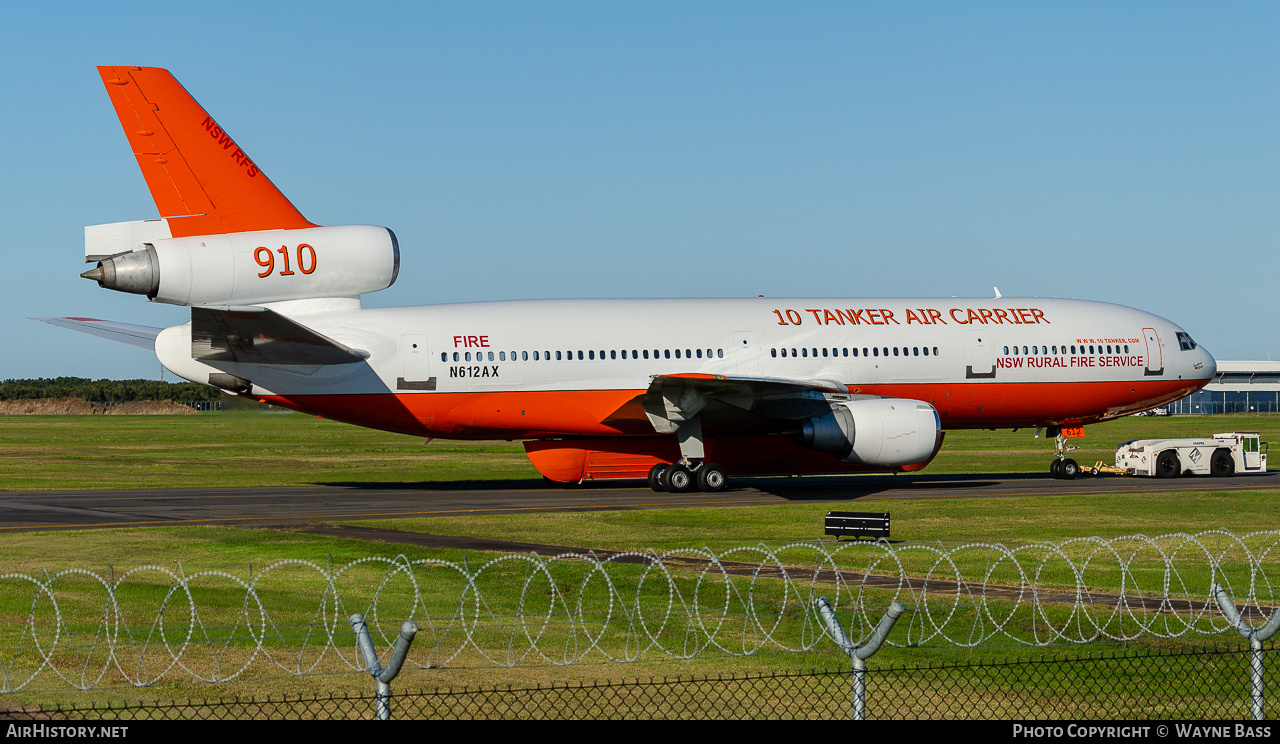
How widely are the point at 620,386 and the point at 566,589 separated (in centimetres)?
1640

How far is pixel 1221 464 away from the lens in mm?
39688

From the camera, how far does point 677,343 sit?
3506 cm

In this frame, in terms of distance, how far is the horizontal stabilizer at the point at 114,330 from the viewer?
34.6 metres

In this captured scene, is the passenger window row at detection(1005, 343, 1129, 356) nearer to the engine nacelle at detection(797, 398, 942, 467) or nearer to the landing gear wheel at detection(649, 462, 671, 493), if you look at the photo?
the engine nacelle at detection(797, 398, 942, 467)

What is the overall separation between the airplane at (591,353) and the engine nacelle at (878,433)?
0.05 m

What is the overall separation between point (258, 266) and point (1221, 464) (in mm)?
29144

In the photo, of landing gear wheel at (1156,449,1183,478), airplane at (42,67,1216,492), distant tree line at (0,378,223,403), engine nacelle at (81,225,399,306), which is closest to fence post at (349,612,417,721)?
airplane at (42,67,1216,492)

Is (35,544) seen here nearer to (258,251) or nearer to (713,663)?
(258,251)

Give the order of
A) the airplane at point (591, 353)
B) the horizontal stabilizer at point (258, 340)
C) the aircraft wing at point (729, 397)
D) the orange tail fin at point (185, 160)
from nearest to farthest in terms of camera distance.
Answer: the horizontal stabilizer at point (258, 340), the orange tail fin at point (185, 160), the airplane at point (591, 353), the aircraft wing at point (729, 397)

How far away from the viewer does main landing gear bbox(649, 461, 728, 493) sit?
34.2 m

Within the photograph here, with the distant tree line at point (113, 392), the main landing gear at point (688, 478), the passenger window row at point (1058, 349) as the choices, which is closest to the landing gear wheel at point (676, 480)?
the main landing gear at point (688, 478)

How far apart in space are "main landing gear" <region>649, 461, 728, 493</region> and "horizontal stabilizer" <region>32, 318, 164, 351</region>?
45.6ft

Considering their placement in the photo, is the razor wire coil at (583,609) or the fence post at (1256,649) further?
the razor wire coil at (583,609)

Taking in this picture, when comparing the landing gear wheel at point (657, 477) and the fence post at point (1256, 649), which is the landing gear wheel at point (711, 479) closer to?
the landing gear wheel at point (657, 477)
